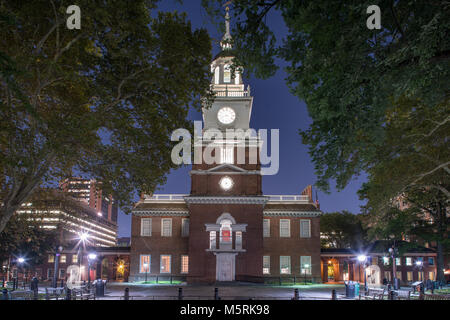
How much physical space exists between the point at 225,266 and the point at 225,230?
3787 millimetres

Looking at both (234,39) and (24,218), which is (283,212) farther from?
(234,39)

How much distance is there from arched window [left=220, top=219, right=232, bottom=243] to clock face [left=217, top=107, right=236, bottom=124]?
11.8 meters

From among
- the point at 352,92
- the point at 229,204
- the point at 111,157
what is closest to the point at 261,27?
the point at 352,92

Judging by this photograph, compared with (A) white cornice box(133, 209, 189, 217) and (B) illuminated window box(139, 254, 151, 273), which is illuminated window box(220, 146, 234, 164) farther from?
(B) illuminated window box(139, 254, 151, 273)

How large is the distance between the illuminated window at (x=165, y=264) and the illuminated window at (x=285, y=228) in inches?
546

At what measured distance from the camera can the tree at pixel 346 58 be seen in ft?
30.7

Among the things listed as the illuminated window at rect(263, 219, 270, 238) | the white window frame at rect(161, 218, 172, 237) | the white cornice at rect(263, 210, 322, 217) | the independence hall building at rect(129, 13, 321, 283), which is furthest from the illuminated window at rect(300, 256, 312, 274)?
the white window frame at rect(161, 218, 172, 237)

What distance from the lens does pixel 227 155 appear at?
143ft

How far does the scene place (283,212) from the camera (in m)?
45.1

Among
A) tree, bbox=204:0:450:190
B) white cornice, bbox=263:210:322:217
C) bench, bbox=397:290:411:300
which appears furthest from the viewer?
white cornice, bbox=263:210:322:217

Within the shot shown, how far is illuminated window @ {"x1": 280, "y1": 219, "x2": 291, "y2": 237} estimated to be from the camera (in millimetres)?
45094

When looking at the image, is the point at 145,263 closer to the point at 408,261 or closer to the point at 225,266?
the point at 225,266

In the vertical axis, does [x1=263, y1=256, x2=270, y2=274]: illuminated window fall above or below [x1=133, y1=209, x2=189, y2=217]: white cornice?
below

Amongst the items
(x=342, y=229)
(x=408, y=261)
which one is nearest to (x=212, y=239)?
(x=408, y=261)
